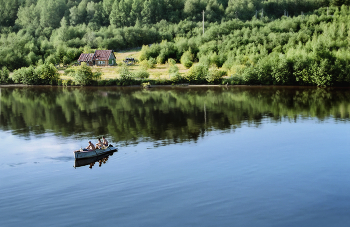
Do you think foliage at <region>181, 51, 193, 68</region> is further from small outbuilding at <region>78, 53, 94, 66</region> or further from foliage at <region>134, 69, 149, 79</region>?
small outbuilding at <region>78, 53, 94, 66</region>

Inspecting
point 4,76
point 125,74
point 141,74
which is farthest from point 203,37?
point 4,76

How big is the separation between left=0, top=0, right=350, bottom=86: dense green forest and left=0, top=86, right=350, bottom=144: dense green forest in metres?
8.01

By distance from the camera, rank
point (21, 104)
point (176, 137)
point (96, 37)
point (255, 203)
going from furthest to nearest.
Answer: point (96, 37) → point (21, 104) → point (176, 137) → point (255, 203)

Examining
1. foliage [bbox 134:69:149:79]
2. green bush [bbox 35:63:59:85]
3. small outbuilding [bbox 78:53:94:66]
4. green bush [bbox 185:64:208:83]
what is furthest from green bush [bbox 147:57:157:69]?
green bush [bbox 35:63:59:85]

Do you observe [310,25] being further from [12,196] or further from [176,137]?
[12,196]

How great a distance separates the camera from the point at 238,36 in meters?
93.6

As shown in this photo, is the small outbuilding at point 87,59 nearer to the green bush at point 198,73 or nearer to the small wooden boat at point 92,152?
the green bush at point 198,73

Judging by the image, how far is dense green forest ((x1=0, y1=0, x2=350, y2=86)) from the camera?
235 feet

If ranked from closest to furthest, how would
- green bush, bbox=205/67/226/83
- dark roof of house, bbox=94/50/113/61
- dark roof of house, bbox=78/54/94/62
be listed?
green bush, bbox=205/67/226/83, dark roof of house, bbox=94/50/113/61, dark roof of house, bbox=78/54/94/62

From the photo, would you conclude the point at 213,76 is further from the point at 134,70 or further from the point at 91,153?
the point at 91,153

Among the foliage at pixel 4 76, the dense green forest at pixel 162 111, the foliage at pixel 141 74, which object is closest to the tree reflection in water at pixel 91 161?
the dense green forest at pixel 162 111

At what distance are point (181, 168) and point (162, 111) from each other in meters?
21.9

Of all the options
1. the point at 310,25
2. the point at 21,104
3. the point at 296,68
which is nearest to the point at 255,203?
the point at 21,104

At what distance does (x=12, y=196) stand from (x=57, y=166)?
16.2 ft
